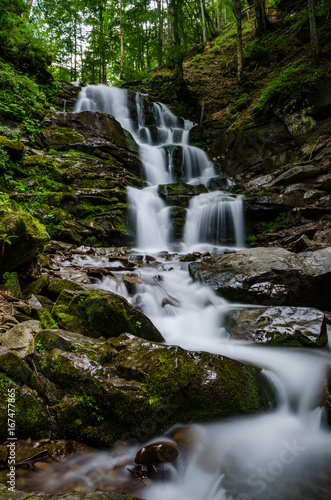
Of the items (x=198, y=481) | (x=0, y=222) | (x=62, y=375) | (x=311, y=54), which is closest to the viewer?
(x=198, y=481)

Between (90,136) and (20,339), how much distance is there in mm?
11695

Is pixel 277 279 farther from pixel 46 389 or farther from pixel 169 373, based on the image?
pixel 46 389

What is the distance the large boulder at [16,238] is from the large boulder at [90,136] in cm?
847

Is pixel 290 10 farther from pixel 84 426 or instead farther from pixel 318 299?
pixel 84 426

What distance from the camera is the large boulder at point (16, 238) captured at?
3402 mm

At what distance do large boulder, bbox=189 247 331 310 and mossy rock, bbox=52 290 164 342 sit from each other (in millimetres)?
2356

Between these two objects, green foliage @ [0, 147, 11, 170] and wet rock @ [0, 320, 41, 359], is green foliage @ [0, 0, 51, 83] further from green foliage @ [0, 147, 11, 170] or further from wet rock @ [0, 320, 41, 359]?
wet rock @ [0, 320, 41, 359]

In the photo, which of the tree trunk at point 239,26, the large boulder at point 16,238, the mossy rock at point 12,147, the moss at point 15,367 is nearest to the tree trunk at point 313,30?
the tree trunk at point 239,26

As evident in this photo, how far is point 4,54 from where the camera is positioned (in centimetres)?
1247

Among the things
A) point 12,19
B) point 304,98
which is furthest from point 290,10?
point 12,19

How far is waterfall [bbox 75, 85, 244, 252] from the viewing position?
980cm

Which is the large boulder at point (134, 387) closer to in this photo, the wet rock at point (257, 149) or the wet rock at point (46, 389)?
the wet rock at point (46, 389)

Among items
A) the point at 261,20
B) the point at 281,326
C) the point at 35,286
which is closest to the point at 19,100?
the point at 35,286

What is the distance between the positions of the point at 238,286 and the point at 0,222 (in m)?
4.00
